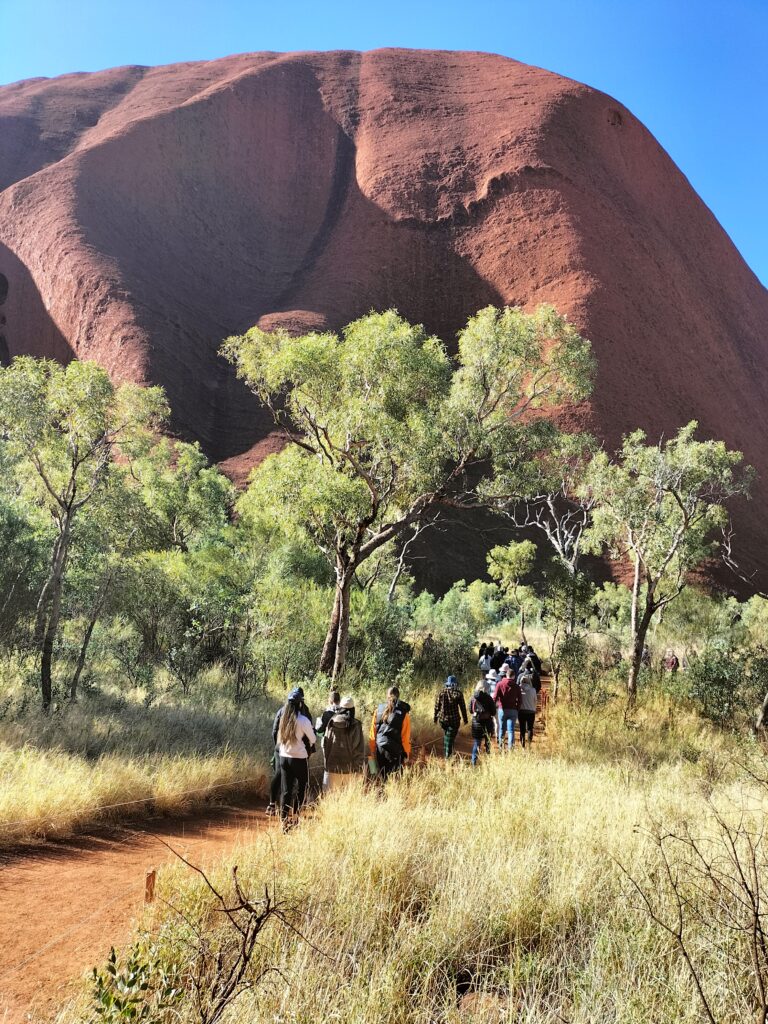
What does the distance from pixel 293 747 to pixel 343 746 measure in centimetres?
84

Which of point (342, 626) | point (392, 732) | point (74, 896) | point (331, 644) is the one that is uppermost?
point (342, 626)

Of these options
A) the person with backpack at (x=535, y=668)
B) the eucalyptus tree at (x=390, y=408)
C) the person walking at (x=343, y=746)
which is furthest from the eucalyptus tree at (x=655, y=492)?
the person walking at (x=343, y=746)

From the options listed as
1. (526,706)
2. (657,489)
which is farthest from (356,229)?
(526,706)

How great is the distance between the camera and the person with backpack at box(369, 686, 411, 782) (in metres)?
6.84

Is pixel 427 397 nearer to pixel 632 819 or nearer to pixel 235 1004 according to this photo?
pixel 632 819

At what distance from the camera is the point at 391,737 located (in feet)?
22.5

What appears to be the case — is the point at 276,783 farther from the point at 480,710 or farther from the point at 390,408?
the point at 390,408

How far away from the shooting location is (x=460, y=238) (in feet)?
185

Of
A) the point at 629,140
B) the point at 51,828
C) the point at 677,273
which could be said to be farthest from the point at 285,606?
the point at 629,140

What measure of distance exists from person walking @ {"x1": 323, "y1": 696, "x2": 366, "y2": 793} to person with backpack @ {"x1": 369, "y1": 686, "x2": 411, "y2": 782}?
0.19 meters

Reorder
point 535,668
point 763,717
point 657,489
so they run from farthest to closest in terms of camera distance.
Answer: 1. point 535,668
2. point 657,489
3. point 763,717

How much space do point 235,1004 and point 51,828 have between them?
13.5ft

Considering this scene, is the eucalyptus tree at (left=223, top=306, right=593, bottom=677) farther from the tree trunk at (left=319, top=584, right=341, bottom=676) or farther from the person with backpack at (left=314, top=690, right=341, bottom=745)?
the person with backpack at (left=314, top=690, right=341, bottom=745)

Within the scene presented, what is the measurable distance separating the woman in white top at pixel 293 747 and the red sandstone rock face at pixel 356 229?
1391 inches
